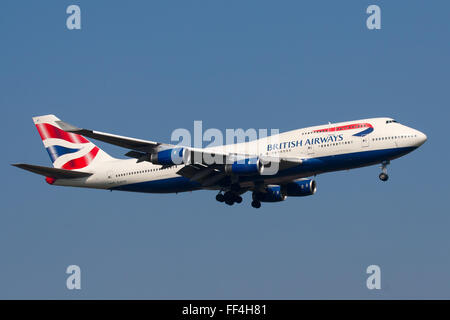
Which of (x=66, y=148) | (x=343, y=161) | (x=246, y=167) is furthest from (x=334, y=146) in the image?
(x=66, y=148)

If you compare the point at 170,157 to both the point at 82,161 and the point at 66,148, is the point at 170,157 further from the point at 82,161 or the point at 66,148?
the point at 66,148

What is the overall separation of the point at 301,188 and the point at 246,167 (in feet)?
26.5

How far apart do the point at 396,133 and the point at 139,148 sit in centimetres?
1651

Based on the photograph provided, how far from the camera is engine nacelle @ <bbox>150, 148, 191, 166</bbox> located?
161 feet

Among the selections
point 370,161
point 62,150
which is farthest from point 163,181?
point 370,161

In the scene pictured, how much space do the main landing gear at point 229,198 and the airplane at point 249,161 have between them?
6cm

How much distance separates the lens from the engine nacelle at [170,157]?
4897cm

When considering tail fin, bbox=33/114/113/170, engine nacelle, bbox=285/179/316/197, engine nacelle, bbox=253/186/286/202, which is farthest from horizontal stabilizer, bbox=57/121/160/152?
engine nacelle, bbox=285/179/316/197

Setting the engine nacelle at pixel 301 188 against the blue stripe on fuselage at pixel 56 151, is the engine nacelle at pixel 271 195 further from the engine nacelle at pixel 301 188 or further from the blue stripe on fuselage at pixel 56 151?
the blue stripe on fuselage at pixel 56 151

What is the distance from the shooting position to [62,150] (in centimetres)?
5947

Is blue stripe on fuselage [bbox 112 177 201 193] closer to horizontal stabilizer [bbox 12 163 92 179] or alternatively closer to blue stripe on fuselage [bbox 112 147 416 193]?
horizontal stabilizer [bbox 12 163 92 179]

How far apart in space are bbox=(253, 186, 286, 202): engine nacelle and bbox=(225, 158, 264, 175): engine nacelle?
7239 millimetres

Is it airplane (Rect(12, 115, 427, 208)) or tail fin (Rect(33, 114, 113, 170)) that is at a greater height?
tail fin (Rect(33, 114, 113, 170))
